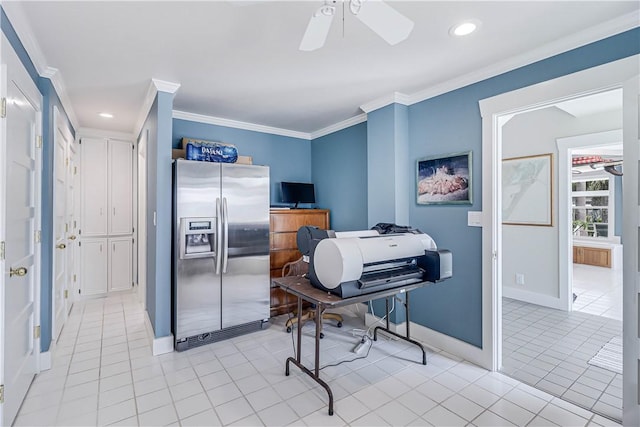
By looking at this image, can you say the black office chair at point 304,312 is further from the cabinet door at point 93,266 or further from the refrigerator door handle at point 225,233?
the cabinet door at point 93,266

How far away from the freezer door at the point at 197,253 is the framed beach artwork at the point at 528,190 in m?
4.08

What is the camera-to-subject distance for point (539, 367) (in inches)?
99.0

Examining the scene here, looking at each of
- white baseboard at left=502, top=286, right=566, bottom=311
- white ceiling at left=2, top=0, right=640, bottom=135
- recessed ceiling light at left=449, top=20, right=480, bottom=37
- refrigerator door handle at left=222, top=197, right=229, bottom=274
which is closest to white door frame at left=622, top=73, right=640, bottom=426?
white ceiling at left=2, top=0, right=640, bottom=135

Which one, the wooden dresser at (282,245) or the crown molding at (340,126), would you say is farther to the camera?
the crown molding at (340,126)

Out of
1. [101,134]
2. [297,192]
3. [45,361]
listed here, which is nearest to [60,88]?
[101,134]

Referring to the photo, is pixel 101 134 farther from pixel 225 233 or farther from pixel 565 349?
pixel 565 349

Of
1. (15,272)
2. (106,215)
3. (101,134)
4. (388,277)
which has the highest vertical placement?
(101,134)

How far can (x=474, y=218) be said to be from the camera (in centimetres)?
265

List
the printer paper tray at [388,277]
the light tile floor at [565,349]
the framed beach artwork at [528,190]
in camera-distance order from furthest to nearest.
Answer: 1. the framed beach artwork at [528,190]
2. the light tile floor at [565,349]
3. the printer paper tray at [388,277]

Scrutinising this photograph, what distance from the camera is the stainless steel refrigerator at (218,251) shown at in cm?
286

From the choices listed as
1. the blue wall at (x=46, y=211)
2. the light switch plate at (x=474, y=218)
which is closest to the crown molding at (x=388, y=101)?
the light switch plate at (x=474, y=218)

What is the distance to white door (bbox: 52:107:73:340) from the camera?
111 inches

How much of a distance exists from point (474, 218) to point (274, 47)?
2.12 m

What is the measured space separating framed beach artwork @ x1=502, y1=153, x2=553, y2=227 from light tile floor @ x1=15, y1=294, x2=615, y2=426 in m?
2.65
